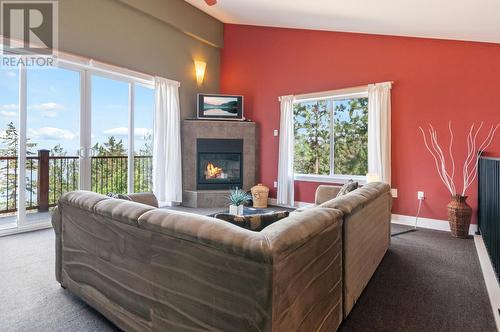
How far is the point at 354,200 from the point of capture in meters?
1.94

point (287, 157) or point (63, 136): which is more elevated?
point (63, 136)

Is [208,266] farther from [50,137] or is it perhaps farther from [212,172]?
[212,172]

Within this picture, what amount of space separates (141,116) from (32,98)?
1563 mm

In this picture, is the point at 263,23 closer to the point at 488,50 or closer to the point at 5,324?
the point at 488,50

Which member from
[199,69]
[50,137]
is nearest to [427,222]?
[199,69]

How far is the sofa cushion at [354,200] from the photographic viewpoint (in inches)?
69.4

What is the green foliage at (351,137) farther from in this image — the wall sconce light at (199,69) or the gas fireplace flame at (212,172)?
the wall sconce light at (199,69)

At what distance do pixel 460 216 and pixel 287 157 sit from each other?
2696mm

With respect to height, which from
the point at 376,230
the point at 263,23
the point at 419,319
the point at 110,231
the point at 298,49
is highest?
the point at 263,23

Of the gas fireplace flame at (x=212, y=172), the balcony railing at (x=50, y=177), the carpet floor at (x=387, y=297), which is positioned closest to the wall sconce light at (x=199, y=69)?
the gas fireplace flame at (x=212, y=172)

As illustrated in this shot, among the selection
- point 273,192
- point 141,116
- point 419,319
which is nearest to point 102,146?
point 141,116

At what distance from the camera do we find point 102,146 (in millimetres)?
4422

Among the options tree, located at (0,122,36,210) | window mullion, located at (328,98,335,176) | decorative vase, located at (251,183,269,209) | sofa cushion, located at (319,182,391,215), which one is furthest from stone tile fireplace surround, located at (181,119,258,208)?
Answer: sofa cushion, located at (319,182,391,215)

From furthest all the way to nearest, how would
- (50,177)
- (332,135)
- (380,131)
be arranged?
(332,135), (380,131), (50,177)
